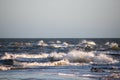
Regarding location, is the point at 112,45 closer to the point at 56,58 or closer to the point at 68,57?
the point at 68,57

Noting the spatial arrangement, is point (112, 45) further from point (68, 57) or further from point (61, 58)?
point (61, 58)

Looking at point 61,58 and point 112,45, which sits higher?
point 112,45

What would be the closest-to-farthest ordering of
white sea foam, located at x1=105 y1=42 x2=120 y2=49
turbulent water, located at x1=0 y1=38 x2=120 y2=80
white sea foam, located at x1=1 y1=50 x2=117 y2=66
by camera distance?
turbulent water, located at x1=0 y1=38 x2=120 y2=80 → white sea foam, located at x1=1 y1=50 x2=117 y2=66 → white sea foam, located at x1=105 y1=42 x2=120 y2=49

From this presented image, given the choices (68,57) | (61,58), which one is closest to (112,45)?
(68,57)

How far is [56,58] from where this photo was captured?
12.2ft

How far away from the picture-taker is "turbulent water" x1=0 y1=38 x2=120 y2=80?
3.52 metres

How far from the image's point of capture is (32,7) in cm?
386

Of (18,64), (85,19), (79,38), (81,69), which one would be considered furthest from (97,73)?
(18,64)

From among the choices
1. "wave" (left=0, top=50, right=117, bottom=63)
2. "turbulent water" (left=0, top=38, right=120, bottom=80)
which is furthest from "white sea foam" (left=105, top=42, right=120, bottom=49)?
"wave" (left=0, top=50, right=117, bottom=63)

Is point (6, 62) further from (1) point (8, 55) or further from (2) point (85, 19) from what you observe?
(2) point (85, 19)

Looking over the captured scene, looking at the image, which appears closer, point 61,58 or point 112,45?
point 61,58

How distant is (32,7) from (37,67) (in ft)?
3.11

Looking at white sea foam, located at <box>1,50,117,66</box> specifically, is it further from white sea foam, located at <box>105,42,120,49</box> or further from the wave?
white sea foam, located at <box>105,42,120,49</box>

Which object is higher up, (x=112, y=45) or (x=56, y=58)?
(x=112, y=45)
